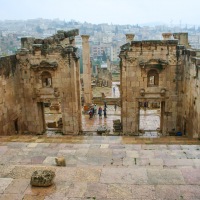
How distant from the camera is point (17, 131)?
690 inches

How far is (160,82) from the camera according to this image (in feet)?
54.6

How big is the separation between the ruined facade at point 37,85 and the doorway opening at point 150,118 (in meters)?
4.95

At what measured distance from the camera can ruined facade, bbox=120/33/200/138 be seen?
15.9 m

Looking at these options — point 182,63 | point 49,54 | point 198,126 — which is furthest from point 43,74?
point 198,126

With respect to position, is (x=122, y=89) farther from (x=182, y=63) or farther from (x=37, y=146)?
(x=37, y=146)

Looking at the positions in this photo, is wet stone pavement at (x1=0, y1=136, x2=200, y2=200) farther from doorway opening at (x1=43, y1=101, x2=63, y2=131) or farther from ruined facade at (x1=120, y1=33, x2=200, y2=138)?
doorway opening at (x1=43, y1=101, x2=63, y2=131)

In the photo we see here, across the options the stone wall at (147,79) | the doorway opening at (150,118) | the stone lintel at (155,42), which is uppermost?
the stone lintel at (155,42)

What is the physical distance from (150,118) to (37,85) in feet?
30.3

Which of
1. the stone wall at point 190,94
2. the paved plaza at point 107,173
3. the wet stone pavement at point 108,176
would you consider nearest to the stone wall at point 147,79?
the stone wall at point 190,94

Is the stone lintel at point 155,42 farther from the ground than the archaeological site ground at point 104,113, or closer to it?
farther from the ground

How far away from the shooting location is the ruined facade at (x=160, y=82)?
15.9 meters

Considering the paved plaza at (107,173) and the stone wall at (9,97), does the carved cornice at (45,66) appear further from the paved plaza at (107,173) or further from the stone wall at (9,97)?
the paved plaza at (107,173)

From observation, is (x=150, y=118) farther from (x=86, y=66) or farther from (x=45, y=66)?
(x=45, y=66)

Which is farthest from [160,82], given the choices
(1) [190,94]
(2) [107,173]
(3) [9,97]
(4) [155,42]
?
(2) [107,173]
